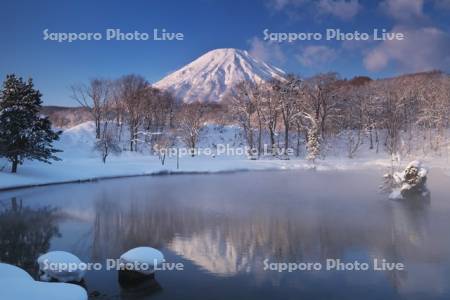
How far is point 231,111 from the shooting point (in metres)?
50.0

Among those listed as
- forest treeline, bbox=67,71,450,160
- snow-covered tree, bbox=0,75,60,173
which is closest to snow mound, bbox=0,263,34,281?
snow-covered tree, bbox=0,75,60,173

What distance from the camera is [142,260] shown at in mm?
8539

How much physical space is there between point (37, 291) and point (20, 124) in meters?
21.1

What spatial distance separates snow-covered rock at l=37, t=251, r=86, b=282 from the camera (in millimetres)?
8211

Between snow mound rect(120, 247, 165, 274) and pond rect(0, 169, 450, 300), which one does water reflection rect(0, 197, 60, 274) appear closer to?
pond rect(0, 169, 450, 300)

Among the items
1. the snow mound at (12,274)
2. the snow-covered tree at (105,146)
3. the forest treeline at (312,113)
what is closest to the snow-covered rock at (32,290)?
the snow mound at (12,274)

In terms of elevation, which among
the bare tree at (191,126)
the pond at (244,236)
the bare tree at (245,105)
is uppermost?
the bare tree at (245,105)

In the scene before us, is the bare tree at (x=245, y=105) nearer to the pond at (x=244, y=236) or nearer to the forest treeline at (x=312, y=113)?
the forest treeline at (x=312, y=113)

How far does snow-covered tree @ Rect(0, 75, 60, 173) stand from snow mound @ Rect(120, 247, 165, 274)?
1919cm

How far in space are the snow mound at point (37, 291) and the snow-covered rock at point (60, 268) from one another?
1.29m

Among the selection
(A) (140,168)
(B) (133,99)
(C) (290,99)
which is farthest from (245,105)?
(A) (140,168)

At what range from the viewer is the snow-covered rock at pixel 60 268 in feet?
26.9

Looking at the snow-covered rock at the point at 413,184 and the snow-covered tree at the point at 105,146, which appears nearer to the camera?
the snow-covered rock at the point at 413,184

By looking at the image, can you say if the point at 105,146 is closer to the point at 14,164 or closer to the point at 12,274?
the point at 14,164
